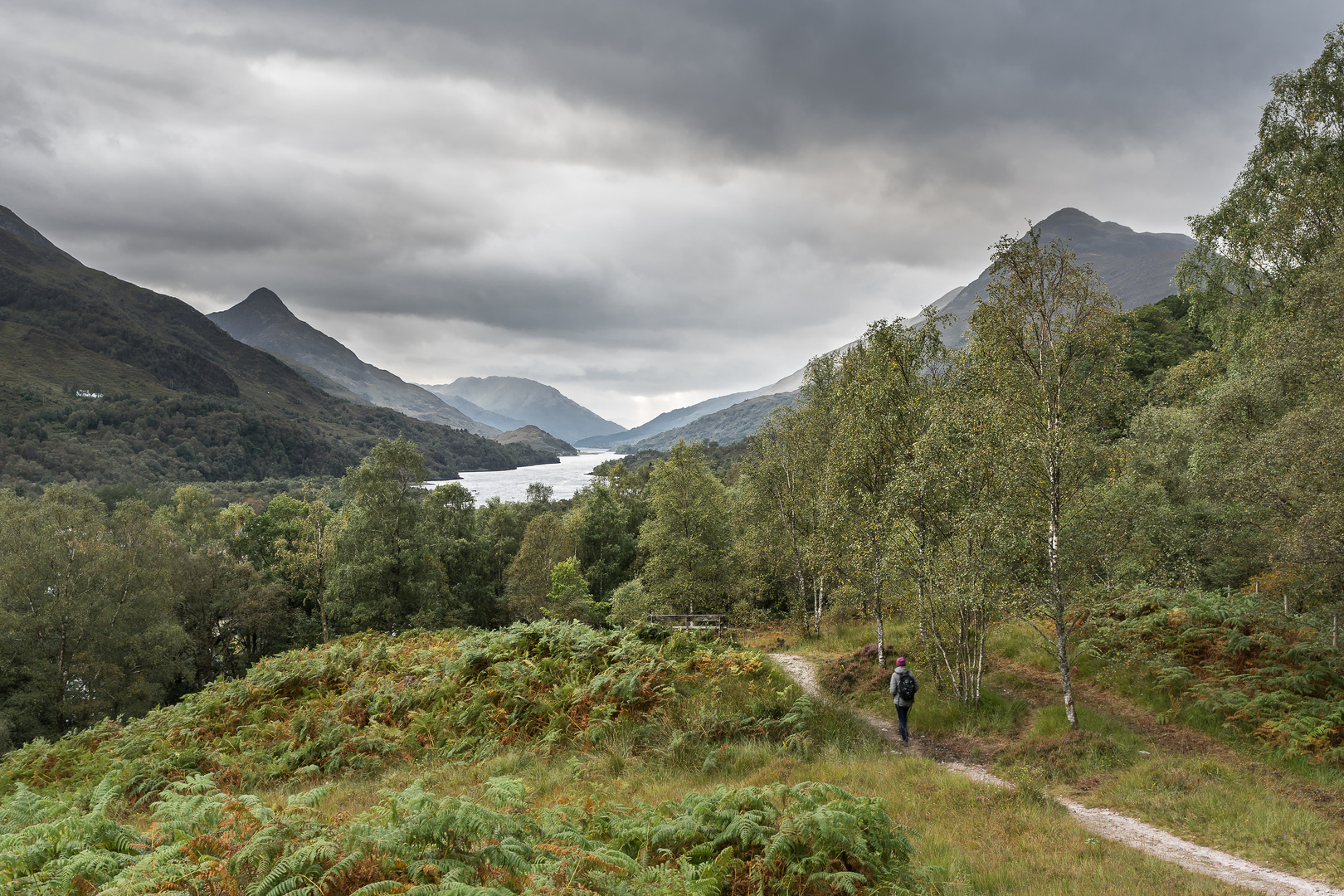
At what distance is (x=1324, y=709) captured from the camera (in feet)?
42.8

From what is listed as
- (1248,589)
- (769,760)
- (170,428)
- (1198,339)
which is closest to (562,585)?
(769,760)

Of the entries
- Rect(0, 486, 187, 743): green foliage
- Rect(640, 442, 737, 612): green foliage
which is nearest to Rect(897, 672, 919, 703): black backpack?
Rect(640, 442, 737, 612): green foliage

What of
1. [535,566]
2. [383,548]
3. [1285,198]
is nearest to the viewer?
[1285,198]

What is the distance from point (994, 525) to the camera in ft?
49.6

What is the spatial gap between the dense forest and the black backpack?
84.8 inches

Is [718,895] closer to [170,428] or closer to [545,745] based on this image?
[545,745]

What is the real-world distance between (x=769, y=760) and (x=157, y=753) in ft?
48.1

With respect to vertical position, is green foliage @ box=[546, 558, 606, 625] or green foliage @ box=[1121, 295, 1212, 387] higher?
green foliage @ box=[1121, 295, 1212, 387]

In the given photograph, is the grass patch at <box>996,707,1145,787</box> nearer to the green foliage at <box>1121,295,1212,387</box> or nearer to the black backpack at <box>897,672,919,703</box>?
the black backpack at <box>897,672,919,703</box>

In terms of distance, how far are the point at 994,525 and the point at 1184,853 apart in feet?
23.5

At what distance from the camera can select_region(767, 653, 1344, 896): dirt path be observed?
862cm

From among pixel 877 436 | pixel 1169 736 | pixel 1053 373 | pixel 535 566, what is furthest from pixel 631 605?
pixel 1053 373

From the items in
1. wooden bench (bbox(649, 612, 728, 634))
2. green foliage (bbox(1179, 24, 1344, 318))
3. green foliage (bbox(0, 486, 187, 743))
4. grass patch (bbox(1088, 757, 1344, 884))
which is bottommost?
green foliage (bbox(0, 486, 187, 743))

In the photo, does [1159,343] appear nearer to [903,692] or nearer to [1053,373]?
[1053,373]
